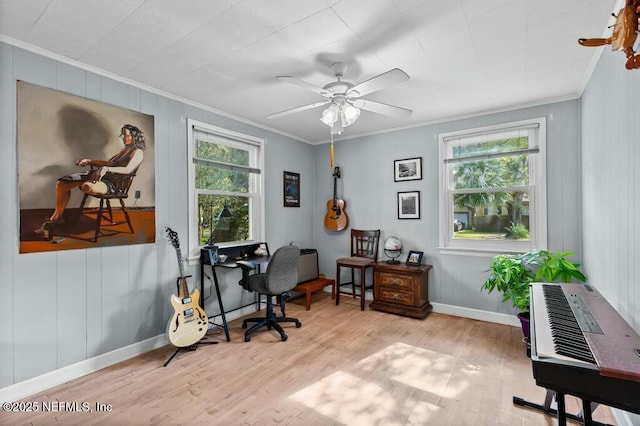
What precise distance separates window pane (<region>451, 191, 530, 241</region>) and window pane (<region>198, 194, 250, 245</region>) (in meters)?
2.70

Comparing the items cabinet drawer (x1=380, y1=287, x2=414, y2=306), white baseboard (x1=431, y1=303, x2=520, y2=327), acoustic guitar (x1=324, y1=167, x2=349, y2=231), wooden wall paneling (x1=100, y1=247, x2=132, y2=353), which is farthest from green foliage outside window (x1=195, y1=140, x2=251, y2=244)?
white baseboard (x1=431, y1=303, x2=520, y2=327)

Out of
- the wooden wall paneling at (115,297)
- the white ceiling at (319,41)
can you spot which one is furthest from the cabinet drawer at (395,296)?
the wooden wall paneling at (115,297)

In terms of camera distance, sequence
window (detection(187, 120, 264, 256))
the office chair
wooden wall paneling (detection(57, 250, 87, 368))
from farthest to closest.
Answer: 1. window (detection(187, 120, 264, 256))
2. the office chair
3. wooden wall paneling (detection(57, 250, 87, 368))

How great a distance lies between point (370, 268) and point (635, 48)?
3.45 meters

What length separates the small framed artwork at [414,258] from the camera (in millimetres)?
3934

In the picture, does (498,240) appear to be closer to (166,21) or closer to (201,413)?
(201,413)

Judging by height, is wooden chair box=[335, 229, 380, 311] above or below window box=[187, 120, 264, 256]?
below

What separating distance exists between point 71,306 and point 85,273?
260 millimetres

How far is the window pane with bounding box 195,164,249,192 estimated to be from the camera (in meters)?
3.44

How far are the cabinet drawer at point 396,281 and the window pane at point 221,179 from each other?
213 centimetres

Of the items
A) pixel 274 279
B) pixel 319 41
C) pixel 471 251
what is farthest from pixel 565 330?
pixel 471 251

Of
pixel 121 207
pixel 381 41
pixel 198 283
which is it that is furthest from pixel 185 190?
pixel 381 41

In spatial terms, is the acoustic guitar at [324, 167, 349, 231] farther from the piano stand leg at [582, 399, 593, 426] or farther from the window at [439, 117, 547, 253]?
the piano stand leg at [582, 399, 593, 426]

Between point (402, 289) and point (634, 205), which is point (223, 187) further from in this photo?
point (634, 205)
